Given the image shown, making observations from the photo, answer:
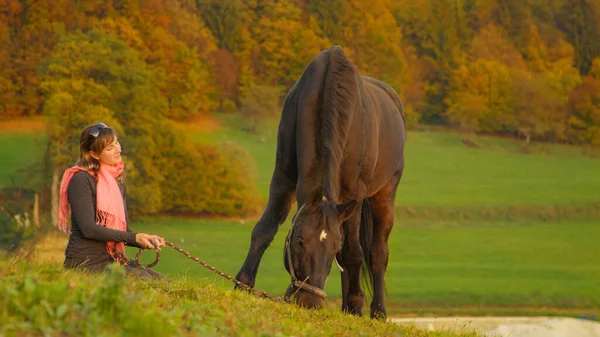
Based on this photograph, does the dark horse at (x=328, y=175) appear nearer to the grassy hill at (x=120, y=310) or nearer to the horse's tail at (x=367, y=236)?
the horse's tail at (x=367, y=236)

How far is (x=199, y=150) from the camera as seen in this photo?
32812mm

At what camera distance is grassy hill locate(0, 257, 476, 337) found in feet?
14.7

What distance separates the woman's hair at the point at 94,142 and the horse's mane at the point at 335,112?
6.29ft

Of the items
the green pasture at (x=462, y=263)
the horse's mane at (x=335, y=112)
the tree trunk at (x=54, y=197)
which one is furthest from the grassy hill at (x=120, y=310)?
the tree trunk at (x=54, y=197)

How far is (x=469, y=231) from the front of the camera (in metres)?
33.7

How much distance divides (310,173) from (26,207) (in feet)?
73.5

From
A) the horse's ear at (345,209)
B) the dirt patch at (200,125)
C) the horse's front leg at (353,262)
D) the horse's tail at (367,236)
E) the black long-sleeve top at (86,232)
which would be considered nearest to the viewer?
the black long-sleeve top at (86,232)

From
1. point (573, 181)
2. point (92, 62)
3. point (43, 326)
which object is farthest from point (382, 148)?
point (573, 181)

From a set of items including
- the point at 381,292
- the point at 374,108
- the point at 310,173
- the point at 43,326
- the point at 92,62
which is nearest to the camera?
the point at 43,326

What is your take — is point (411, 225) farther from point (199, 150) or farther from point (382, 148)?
point (382, 148)

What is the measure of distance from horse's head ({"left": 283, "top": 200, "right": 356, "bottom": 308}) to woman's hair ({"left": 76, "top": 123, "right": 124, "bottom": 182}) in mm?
1647

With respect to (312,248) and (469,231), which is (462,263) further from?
(312,248)

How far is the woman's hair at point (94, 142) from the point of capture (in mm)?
6547

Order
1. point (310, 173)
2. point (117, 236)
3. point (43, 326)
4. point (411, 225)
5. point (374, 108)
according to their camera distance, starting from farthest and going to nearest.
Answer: point (411, 225) < point (374, 108) < point (310, 173) < point (117, 236) < point (43, 326)
